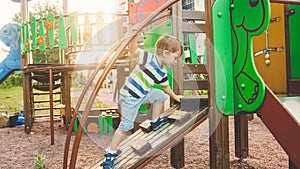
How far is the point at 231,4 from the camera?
8.02 ft

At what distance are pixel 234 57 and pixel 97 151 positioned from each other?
11.4 feet

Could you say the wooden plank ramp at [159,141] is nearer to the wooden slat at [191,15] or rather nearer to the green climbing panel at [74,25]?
the wooden slat at [191,15]

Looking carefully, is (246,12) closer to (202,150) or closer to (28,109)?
(202,150)

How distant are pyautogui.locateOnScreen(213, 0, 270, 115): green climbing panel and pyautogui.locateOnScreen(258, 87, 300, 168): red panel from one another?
86 mm

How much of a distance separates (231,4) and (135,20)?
3.65 m

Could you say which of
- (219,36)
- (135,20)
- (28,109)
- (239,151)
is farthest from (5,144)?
(219,36)

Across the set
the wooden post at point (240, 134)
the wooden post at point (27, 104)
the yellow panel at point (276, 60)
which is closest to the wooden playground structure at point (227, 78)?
the yellow panel at point (276, 60)

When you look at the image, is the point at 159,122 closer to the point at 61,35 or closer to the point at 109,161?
the point at 109,161

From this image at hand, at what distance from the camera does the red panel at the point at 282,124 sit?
2.09m

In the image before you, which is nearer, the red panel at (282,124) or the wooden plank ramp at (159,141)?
the red panel at (282,124)

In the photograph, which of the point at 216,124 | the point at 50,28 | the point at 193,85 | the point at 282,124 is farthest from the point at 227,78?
the point at 50,28

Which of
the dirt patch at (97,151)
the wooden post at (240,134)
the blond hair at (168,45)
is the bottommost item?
the dirt patch at (97,151)

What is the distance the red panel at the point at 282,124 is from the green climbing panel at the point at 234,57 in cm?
9

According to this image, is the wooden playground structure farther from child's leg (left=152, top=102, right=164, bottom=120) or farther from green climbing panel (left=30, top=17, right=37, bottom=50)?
green climbing panel (left=30, top=17, right=37, bottom=50)
